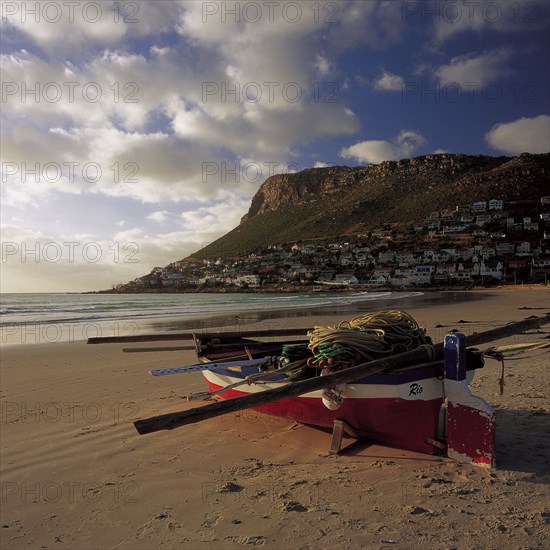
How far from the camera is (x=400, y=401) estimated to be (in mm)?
4445

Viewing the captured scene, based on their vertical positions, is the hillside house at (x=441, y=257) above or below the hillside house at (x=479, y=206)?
below

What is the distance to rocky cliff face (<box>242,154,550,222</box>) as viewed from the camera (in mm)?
99188

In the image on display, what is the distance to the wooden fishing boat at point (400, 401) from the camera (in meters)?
4.05

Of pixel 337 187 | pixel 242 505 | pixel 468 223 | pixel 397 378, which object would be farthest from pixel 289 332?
pixel 337 187

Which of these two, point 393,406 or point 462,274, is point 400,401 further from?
point 462,274

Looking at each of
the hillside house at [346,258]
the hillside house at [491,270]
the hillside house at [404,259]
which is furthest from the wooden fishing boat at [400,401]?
the hillside house at [346,258]

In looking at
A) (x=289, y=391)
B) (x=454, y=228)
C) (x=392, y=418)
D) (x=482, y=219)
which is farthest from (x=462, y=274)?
(x=289, y=391)

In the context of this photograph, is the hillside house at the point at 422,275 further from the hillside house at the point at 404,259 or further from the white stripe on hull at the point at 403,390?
the white stripe on hull at the point at 403,390

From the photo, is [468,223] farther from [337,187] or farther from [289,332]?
[289,332]

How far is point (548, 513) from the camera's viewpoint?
3295mm

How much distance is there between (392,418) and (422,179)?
402 ft

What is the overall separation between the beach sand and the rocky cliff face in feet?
339

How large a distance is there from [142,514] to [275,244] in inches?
4668

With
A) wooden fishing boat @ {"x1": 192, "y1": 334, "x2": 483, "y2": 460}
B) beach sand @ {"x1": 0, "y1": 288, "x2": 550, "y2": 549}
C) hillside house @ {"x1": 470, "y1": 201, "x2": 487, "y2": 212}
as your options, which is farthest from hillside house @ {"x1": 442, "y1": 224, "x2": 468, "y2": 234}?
wooden fishing boat @ {"x1": 192, "y1": 334, "x2": 483, "y2": 460}
